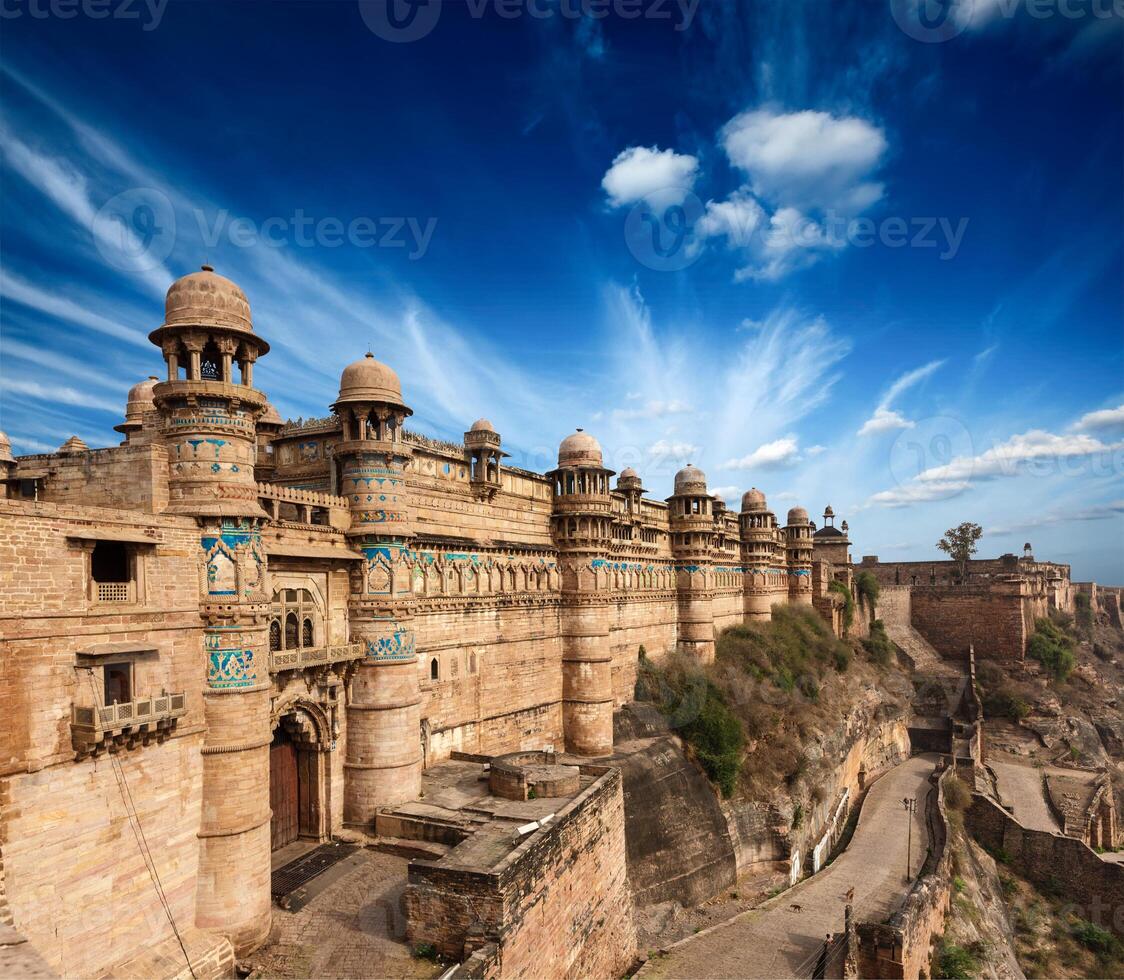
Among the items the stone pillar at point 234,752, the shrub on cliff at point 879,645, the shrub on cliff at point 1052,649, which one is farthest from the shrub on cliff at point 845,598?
the stone pillar at point 234,752

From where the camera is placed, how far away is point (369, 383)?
19.6m

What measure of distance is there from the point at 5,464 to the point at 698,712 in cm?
2931

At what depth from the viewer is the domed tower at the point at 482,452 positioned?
85.7ft

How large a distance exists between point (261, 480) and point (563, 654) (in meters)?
14.4

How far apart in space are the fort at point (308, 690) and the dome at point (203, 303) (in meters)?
0.05

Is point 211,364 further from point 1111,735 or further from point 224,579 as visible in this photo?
point 1111,735

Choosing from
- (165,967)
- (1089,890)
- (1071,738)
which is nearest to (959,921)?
(1089,890)

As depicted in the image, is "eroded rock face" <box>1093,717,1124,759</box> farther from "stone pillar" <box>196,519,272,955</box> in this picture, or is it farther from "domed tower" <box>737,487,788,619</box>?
"stone pillar" <box>196,519,272,955</box>

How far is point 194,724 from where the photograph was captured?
13859mm

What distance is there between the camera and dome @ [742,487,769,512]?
54.8m

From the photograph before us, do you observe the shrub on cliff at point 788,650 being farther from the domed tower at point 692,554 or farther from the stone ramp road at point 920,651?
the stone ramp road at point 920,651

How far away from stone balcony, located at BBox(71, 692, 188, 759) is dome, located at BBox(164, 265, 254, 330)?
24.6ft

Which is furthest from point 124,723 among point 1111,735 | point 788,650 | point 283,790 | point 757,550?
point 1111,735

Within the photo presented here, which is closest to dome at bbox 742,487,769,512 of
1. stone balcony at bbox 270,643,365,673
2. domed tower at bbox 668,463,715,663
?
domed tower at bbox 668,463,715,663
